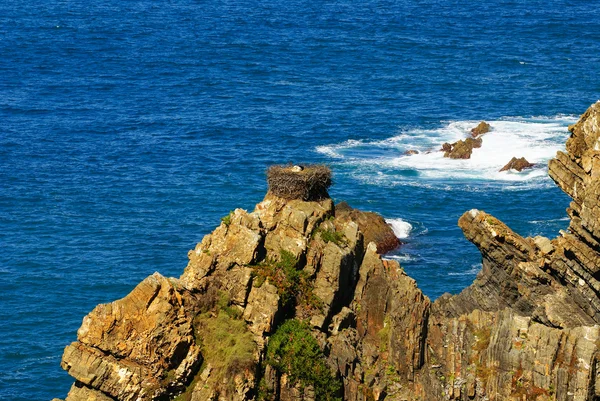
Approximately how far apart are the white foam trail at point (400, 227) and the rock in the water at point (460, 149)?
22.5 meters

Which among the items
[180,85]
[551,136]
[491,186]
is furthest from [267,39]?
[491,186]

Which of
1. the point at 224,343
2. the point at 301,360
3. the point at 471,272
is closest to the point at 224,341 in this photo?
the point at 224,343

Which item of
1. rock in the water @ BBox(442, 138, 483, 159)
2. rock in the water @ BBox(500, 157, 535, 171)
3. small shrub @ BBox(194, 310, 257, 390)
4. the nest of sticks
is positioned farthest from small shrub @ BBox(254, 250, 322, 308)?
rock in the water @ BBox(442, 138, 483, 159)

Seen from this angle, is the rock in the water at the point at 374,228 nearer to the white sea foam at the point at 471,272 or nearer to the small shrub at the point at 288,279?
the white sea foam at the point at 471,272

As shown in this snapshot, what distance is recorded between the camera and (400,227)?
3939 inches

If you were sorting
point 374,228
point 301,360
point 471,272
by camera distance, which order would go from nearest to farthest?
1. point 301,360
2. point 471,272
3. point 374,228

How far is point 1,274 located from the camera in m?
90.4

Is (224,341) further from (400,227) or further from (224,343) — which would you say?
(400,227)

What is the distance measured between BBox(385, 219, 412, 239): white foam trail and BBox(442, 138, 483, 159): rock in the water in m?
22.5

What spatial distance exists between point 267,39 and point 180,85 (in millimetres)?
32232

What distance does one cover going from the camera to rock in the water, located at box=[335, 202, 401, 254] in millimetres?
93875

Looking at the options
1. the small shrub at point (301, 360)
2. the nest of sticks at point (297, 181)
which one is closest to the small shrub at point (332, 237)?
the nest of sticks at point (297, 181)

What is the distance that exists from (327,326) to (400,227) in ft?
188

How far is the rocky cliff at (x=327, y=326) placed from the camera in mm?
40562
